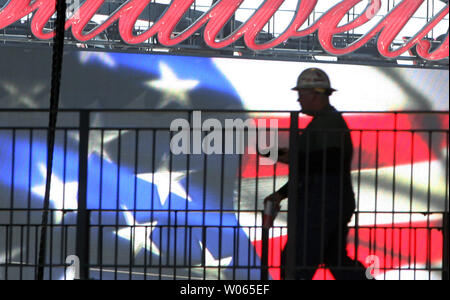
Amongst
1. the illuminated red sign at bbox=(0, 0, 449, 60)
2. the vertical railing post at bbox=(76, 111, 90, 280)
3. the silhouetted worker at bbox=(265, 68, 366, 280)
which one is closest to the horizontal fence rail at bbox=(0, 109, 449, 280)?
the illuminated red sign at bbox=(0, 0, 449, 60)

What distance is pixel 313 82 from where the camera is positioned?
479cm

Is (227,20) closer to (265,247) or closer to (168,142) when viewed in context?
(168,142)

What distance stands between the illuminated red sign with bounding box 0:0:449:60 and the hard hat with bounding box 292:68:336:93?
7.06 feet

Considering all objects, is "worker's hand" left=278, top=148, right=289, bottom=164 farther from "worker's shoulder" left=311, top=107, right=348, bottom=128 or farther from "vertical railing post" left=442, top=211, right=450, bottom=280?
"vertical railing post" left=442, top=211, right=450, bottom=280

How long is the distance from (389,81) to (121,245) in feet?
8.22

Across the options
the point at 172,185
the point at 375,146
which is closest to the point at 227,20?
the point at 172,185

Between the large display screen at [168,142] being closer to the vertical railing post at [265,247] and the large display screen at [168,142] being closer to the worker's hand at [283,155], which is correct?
the vertical railing post at [265,247]

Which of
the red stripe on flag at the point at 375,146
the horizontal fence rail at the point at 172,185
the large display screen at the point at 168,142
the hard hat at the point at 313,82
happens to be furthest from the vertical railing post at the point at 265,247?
the red stripe on flag at the point at 375,146

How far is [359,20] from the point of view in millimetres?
7098

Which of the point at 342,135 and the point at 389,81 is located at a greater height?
the point at 389,81

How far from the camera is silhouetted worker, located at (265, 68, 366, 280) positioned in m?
4.60

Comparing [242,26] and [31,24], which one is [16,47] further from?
[242,26]
